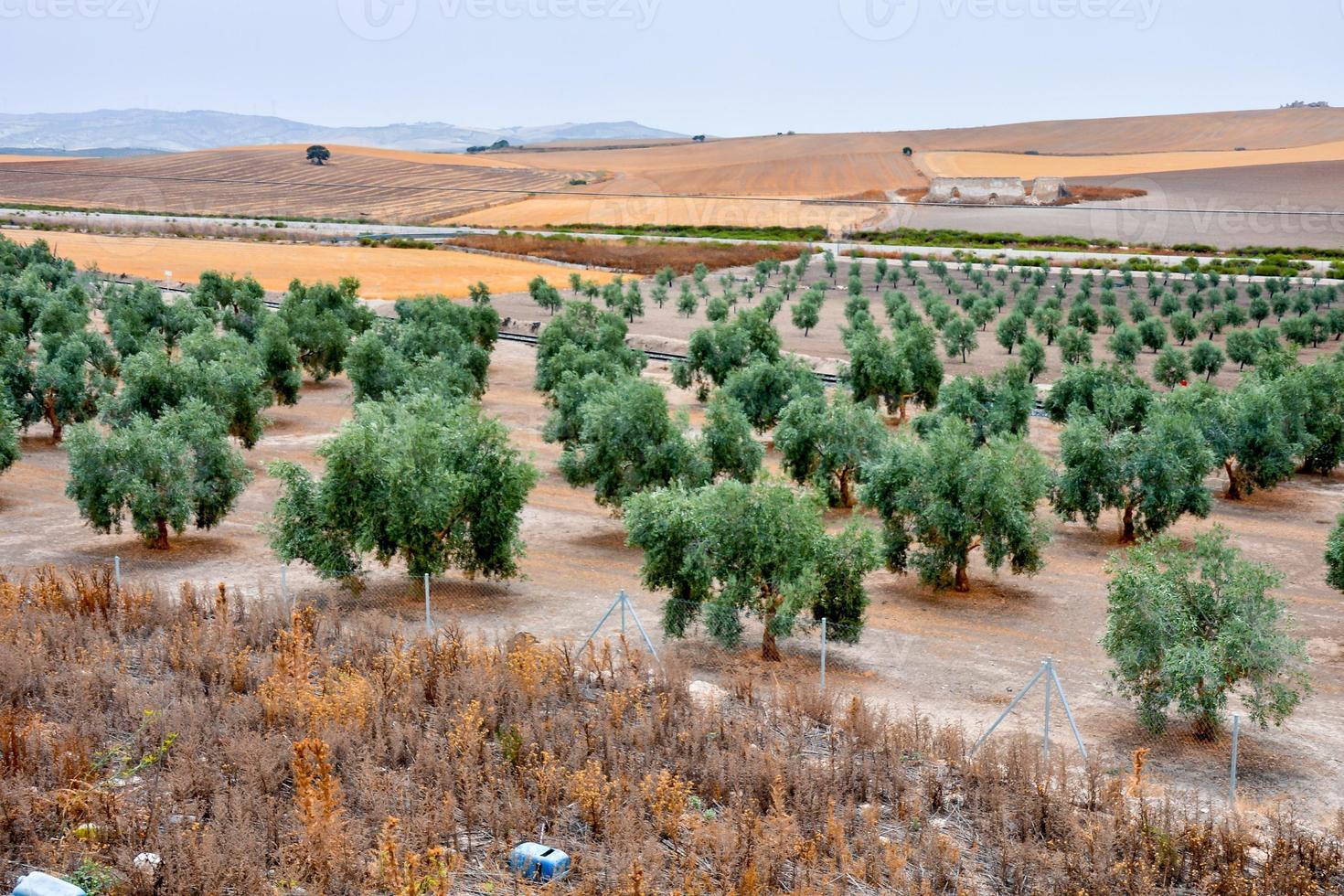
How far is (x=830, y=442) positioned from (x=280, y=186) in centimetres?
14948

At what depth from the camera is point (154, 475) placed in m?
29.4

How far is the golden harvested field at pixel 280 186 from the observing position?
505ft

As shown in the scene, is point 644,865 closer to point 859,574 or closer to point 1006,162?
point 859,574

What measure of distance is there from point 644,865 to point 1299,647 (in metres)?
11.8

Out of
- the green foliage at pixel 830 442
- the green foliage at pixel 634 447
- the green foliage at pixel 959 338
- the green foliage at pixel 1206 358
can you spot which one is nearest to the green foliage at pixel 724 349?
the green foliage at pixel 830 442

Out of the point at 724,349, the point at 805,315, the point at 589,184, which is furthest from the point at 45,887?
the point at 589,184

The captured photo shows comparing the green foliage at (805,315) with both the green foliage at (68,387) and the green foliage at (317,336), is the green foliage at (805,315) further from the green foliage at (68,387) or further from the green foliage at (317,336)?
the green foliage at (68,387)

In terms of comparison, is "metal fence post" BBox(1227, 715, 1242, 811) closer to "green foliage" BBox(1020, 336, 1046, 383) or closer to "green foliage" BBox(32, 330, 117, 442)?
"green foliage" BBox(32, 330, 117, 442)

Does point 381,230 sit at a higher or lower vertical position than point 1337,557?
higher

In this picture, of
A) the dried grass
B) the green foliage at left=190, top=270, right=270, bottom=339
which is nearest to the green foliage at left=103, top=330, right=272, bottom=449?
the dried grass

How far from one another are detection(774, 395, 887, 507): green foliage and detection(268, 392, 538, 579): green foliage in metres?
9.69

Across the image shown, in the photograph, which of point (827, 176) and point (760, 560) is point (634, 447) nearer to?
point (760, 560)

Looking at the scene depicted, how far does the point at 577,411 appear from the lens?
36406 mm

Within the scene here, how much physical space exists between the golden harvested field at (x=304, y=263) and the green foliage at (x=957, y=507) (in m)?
57.3
